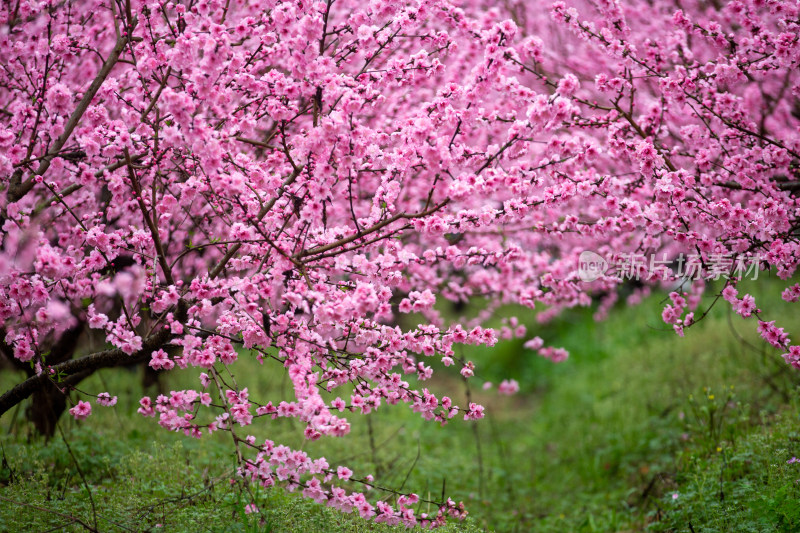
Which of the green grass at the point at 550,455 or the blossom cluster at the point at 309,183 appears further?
the green grass at the point at 550,455

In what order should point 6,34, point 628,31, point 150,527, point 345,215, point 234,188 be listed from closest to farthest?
point 234,188 → point 150,527 → point 6,34 → point 628,31 → point 345,215

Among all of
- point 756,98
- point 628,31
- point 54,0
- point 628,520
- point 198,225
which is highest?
point 756,98

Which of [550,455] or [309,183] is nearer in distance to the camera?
[309,183]

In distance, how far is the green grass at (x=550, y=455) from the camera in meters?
3.98

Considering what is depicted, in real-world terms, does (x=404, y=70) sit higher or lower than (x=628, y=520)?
higher

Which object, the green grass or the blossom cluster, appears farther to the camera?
the green grass

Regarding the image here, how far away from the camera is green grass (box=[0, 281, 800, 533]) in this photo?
13.1 ft

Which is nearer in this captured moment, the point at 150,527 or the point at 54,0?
the point at 150,527

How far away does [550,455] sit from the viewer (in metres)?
7.69

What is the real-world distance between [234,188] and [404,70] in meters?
1.64

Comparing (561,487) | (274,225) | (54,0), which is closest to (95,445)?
(274,225)

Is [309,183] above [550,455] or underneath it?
underneath

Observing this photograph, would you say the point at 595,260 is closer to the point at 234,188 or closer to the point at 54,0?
the point at 234,188

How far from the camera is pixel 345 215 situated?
567 cm
